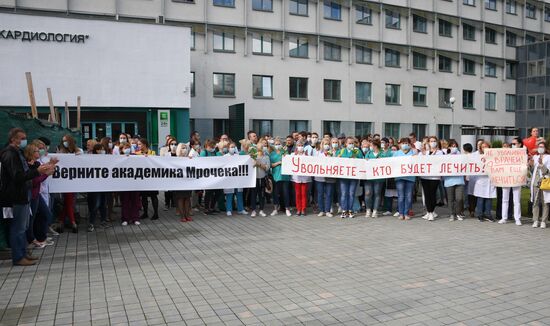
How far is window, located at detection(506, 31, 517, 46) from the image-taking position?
164 ft

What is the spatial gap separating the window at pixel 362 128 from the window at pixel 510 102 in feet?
62.5

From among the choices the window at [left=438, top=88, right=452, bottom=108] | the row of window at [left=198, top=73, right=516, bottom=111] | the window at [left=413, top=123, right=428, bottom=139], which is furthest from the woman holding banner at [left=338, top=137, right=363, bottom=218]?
the window at [left=438, top=88, right=452, bottom=108]

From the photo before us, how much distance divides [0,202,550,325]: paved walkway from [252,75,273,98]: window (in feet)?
90.8

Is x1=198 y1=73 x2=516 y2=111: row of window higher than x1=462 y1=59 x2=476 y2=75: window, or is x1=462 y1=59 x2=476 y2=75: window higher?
x1=462 y1=59 x2=476 y2=75: window

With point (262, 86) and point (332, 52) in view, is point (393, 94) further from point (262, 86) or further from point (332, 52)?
point (262, 86)

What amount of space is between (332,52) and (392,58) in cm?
661

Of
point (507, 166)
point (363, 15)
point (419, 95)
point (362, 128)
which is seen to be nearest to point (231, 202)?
point (507, 166)

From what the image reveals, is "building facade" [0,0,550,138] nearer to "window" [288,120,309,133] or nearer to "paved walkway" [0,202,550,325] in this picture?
"window" [288,120,309,133]

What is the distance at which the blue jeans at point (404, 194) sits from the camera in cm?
1198

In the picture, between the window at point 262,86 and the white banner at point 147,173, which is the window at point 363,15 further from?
the white banner at point 147,173

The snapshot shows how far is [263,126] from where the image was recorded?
1479 inches

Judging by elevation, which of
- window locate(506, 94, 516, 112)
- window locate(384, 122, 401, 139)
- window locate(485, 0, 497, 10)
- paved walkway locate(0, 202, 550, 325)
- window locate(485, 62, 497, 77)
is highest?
window locate(485, 0, 497, 10)

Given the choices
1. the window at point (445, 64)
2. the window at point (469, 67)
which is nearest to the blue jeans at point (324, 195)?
the window at point (445, 64)

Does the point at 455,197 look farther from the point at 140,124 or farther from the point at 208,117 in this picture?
the point at 208,117
